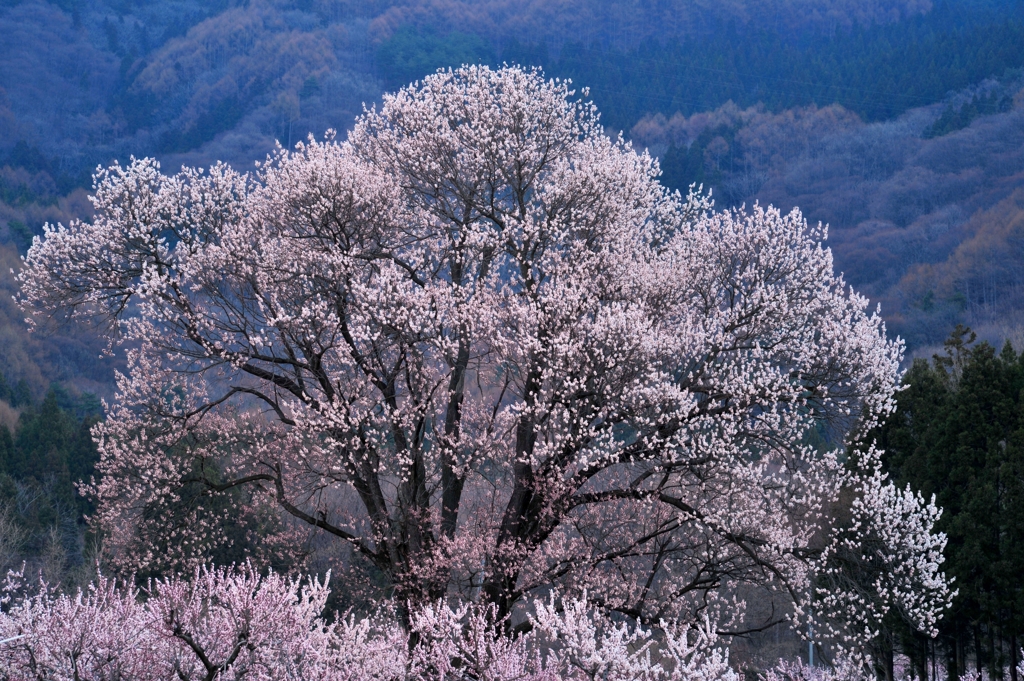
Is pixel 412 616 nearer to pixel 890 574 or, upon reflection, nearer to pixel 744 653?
pixel 890 574

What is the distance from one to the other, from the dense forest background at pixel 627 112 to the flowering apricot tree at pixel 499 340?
1397 centimetres

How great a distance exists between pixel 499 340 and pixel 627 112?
310 feet

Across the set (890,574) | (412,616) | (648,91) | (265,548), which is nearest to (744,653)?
(265,548)

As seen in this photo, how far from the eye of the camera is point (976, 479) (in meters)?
28.2

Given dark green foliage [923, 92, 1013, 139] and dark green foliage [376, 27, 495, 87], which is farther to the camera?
dark green foliage [376, 27, 495, 87]

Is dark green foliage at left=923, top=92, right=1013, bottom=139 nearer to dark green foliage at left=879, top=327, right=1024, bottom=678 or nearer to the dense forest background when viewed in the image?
the dense forest background

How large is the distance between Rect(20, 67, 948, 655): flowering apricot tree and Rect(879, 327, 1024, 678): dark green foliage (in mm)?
11455

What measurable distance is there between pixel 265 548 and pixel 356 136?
17987mm

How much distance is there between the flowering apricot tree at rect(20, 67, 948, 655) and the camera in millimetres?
15789

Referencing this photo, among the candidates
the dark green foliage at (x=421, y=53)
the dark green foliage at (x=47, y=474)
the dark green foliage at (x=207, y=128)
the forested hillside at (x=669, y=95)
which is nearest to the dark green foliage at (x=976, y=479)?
the forested hillside at (x=669, y=95)

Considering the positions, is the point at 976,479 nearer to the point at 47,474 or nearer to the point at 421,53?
the point at 47,474

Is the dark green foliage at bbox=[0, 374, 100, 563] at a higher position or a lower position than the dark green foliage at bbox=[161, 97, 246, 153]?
lower

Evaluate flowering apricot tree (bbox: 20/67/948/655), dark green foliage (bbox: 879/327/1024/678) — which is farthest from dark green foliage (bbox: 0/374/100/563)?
dark green foliage (bbox: 879/327/1024/678)

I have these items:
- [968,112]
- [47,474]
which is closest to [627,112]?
[968,112]
